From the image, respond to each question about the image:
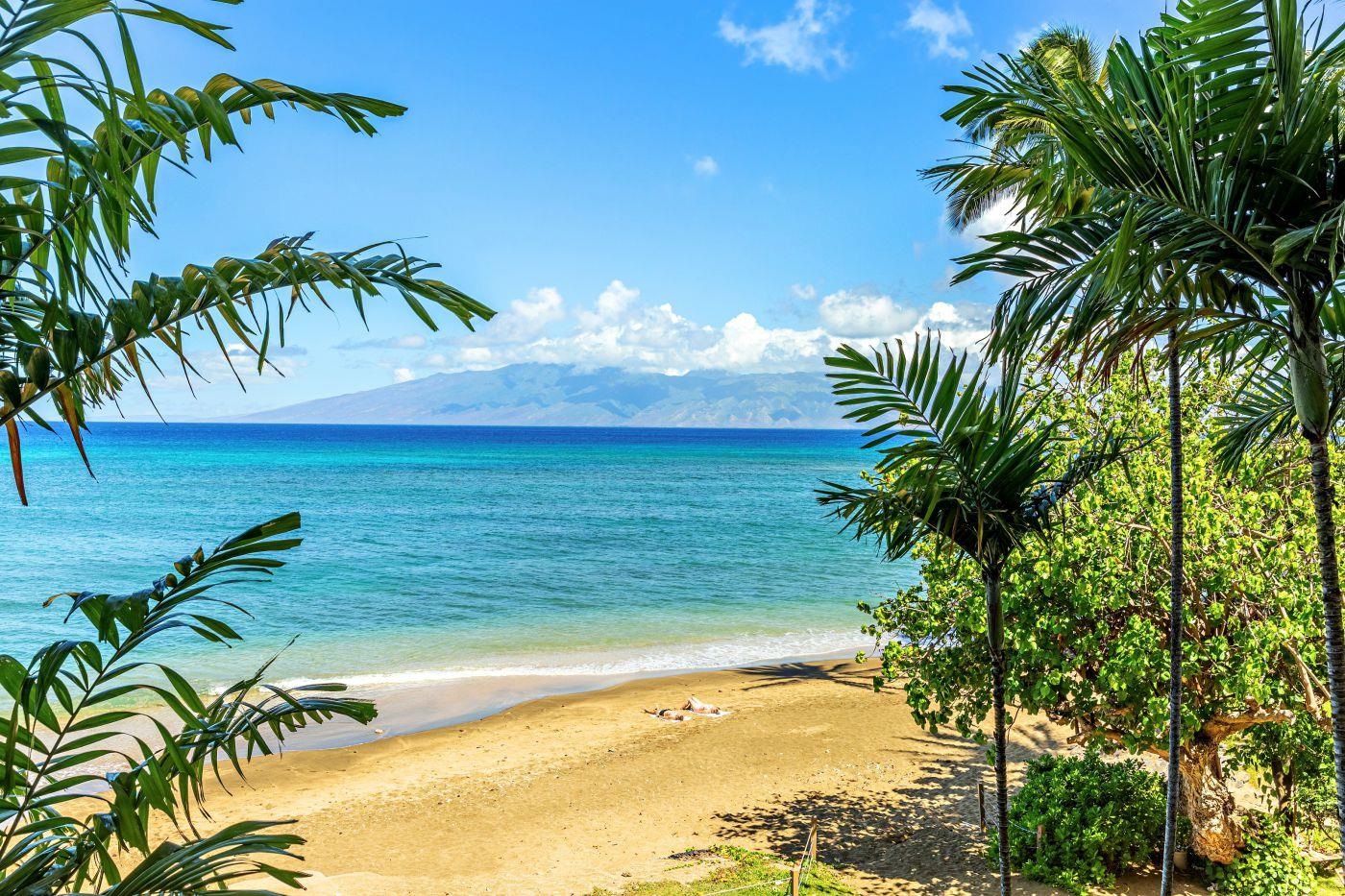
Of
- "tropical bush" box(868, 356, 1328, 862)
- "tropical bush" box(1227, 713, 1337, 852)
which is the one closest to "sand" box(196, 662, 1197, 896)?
"tropical bush" box(1227, 713, 1337, 852)

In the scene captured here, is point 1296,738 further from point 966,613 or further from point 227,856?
point 227,856

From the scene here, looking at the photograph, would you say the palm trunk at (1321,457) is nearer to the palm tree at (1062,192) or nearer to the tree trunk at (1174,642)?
the palm tree at (1062,192)

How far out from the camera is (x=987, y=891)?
810cm

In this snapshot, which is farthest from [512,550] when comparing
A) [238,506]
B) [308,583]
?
[238,506]

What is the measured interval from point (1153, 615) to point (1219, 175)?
18.7 feet

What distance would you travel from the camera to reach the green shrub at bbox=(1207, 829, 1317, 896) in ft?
23.7

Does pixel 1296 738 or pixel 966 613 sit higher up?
pixel 966 613

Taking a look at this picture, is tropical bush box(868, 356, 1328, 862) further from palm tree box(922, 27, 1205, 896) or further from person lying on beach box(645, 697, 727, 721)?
person lying on beach box(645, 697, 727, 721)

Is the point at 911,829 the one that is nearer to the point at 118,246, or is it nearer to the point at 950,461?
the point at 950,461

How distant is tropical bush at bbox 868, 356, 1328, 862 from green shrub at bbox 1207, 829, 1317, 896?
22 centimetres

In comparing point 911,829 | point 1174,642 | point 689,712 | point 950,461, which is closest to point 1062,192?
point 950,461

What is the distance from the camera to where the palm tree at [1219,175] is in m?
3.12

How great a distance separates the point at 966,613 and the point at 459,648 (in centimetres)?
1434

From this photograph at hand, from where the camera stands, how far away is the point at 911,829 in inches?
391
